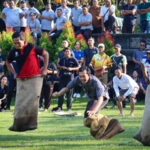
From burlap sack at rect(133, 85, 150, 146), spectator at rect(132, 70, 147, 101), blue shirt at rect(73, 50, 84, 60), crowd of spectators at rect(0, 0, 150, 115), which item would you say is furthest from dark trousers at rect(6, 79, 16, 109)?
burlap sack at rect(133, 85, 150, 146)

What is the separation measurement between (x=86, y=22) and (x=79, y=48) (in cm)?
127

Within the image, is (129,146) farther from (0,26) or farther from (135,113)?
(0,26)

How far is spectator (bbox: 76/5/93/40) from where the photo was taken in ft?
61.5

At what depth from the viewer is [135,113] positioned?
49.2 ft

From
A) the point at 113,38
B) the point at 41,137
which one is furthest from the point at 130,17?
the point at 41,137

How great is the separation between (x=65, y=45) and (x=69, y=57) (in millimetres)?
418

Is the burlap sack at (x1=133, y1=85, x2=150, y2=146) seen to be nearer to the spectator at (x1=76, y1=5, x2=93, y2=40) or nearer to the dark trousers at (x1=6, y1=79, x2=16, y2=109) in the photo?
the dark trousers at (x1=6, y1=79, x2=16, y2=109)

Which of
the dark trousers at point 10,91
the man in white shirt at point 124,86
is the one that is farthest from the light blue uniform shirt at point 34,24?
the man in white shirt at point 124,86

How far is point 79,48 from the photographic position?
18.0 metres

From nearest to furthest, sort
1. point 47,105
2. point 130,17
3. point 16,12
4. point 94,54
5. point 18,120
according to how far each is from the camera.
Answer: point 18,120, point 47,105, point 94,54, point 130,17, point 16,12

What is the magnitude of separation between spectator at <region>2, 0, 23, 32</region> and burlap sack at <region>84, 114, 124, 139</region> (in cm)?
1061

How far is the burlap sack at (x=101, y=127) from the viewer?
31.8ft

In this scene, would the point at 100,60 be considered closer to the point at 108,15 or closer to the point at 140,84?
the point at 140,84

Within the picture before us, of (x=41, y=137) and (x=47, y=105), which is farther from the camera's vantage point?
(x=47, y=105)
